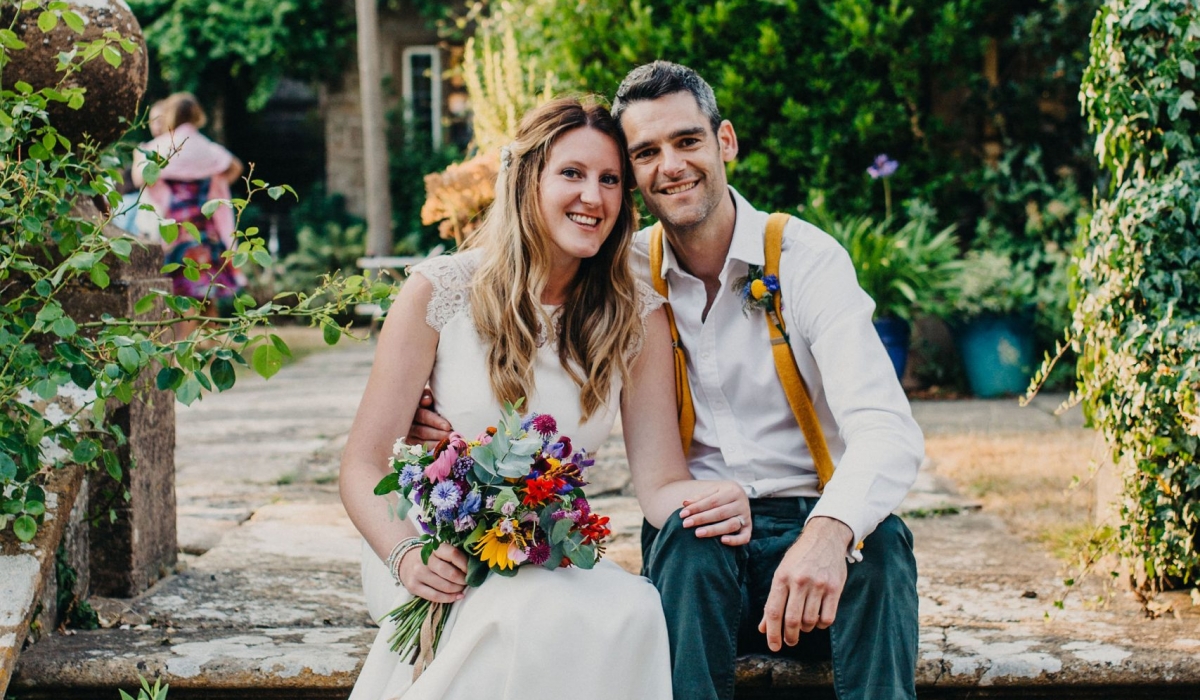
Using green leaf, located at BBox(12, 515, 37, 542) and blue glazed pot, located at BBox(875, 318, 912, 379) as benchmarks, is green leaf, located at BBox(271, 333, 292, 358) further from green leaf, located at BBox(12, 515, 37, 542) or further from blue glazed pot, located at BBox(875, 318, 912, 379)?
blue glazed pot, located at BBox(875, 318, 912, 379)

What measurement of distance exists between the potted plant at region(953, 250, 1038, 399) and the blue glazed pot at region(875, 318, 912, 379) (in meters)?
0.52

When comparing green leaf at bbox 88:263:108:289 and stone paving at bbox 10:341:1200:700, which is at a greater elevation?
green leaf at bbox 88:263:108:289

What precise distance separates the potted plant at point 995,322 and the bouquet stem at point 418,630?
4.98 m

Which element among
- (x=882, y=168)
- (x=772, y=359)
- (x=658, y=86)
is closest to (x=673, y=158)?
(x=658, y=86)

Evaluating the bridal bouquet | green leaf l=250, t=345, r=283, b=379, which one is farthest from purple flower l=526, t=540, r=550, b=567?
green leaf l=250, t=345, r=283, b=379

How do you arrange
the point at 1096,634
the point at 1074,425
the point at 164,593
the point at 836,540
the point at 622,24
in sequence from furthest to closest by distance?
1. the point at 622,24
2. the point at 1074,425
3. the point at 164,593
4. the point at 1096,634
5. the point at 836,540

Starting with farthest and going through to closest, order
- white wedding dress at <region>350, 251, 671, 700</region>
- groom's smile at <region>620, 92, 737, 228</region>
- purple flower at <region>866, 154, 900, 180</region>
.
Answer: purple flower at <region>866, 154, 900, 180</region> → groom's smile at <region>620, 92, 737, 228</region> → white wedding dress at <region>350, 251, 671, 700</region>

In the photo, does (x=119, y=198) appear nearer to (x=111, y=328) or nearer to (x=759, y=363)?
(x=111, y=328)

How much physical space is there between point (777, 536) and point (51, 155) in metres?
1.74

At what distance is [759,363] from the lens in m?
2.57

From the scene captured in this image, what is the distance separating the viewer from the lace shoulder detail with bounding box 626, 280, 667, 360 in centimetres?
256

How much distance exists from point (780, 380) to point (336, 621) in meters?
1.25

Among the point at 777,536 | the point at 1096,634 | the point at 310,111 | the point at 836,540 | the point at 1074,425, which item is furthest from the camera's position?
the point at 310,111

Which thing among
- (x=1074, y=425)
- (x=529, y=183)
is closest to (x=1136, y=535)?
(x=529, y=183)
